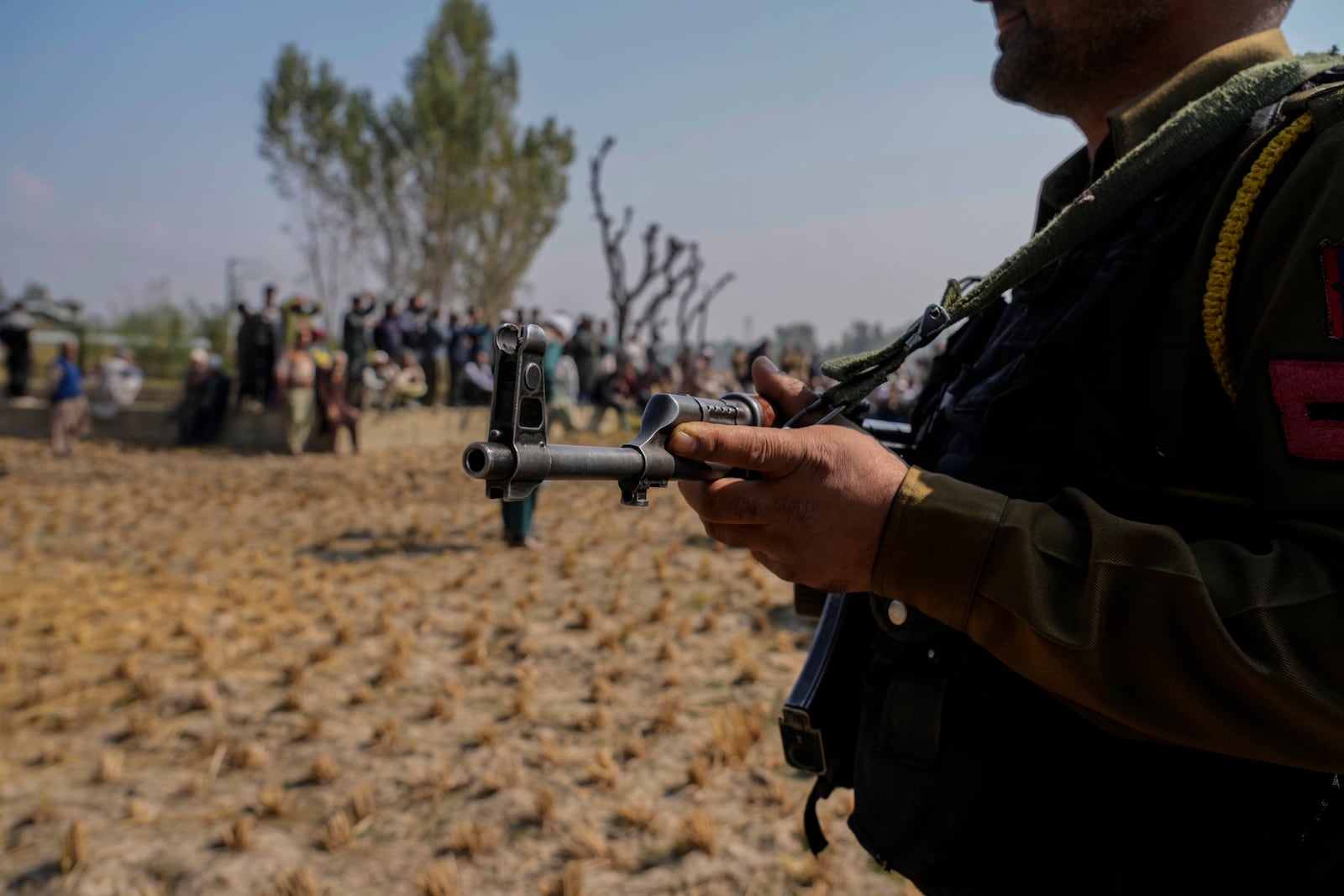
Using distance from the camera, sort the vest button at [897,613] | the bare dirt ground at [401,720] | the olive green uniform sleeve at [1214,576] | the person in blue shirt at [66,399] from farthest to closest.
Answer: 1. the person in blue shirt at [66,399]
2. the bare dirt ground at [401,720]
3. the vest button at [897,613]
4. the olive green uniform sleeve at [1214,576]

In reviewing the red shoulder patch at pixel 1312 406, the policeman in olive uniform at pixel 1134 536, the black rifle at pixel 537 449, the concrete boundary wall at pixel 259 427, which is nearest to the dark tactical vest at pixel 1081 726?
the policeman in olive uniform at pixel 1134 536

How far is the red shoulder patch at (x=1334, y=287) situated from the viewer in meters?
1.00

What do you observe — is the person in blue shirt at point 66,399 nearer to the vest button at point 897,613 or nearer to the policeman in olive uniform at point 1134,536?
the vest button at point 897,613

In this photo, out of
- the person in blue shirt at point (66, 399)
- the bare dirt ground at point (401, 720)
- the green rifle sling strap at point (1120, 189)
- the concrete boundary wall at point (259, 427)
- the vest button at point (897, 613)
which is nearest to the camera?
the green rifle sling strap at point (1120, 189)

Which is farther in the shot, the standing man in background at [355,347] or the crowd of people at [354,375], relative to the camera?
the standing man in background at [355,347]

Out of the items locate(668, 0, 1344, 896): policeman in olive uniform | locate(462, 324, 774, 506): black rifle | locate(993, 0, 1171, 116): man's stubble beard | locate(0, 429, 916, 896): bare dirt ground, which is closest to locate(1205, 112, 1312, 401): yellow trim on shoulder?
locate(668, 0, 1344, 896): policeman in olive uniform

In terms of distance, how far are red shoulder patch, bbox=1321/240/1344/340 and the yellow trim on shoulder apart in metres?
0.13

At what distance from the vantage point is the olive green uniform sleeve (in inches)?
38.7

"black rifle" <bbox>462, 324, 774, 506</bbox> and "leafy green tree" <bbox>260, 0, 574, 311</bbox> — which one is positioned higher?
"leafy green tree" <bbox>260, 0, 574, 311</bbox>

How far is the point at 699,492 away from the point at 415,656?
4111 millimetres

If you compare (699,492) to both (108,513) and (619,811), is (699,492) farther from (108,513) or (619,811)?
(108,513)

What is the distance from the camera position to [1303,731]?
0.99m

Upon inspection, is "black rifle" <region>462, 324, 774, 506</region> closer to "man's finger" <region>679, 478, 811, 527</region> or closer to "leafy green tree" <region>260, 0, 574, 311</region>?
"man's finger" <region>679, 478, 811, 527</region>

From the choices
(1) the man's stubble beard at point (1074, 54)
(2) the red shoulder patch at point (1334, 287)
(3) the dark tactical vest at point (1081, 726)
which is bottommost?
(3) the dark tactical vest at point (1081, 726)
